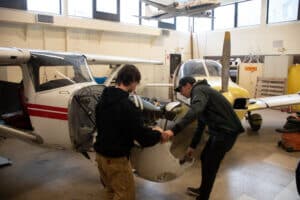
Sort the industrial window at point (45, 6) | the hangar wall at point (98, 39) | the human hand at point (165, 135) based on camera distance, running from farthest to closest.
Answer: the industrial window at point (45, 6) < the hangar wall at point (98, 39) < the human hand at point (165, 135)

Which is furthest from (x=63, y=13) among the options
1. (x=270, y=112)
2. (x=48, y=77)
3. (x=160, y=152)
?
(x=270, y=112)

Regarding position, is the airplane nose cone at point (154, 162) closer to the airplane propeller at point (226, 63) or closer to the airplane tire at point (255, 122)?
the airplane propeller at point (226, 63)

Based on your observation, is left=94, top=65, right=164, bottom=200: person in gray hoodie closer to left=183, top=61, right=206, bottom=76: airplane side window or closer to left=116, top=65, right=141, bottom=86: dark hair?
left=116, top=65, right=141, bottom=86: dark hair

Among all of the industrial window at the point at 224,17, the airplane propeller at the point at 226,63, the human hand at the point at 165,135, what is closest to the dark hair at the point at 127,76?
the human hand at the point at 165,135

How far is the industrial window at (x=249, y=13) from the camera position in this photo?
9.65 metres

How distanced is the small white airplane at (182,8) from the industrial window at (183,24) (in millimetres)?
2520

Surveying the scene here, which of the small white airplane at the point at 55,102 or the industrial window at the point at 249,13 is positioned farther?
the industrial window at the point at 249,13

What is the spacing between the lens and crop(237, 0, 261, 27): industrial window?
9648mm

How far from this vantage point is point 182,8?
8.11 meters

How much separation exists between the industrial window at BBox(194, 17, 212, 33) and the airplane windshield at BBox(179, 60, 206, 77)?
6.18 meters

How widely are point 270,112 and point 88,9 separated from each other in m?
6.90

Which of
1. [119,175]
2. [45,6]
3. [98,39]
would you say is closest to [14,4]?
[45,6]

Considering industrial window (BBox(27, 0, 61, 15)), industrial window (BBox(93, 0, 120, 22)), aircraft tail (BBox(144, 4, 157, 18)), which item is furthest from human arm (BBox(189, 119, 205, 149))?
aircraft tail (BBox(144, 4, 157, 18))

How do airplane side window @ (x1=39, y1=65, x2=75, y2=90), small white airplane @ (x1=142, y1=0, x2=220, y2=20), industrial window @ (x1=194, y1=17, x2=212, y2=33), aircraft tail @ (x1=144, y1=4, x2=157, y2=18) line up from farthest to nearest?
1. industrial window @ (x1=194, y1=17, x2=212, y2=33)
2. aircraft tail @ (x1=144, y1=4, x2=157, y2=18)
3. small white airplane @ (x1=142, y1=0, x2=220, y2=20)
4. airplane side window @ (x1=39, y1=65, x2=75, y2=90)
